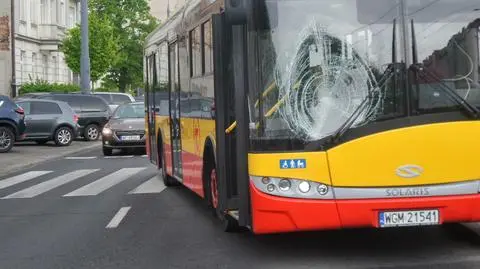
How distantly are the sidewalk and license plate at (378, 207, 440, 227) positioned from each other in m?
12.6

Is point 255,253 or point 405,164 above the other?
point 405,164

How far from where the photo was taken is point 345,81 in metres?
6.35

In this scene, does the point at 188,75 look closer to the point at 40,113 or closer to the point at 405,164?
the point at 405,164

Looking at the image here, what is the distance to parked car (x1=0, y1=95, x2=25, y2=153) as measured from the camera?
72.1ft

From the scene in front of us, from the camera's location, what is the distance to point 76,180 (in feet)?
49.8

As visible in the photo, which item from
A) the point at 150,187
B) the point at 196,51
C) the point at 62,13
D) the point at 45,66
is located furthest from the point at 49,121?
the point at 62,13

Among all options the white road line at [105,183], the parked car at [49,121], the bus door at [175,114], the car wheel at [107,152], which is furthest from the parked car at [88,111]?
the bus door at [175,114]

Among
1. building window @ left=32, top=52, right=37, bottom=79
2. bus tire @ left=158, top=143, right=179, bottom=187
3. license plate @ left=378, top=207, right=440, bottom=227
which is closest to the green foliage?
building window @ left=32, top=52, right=37, bottom=79

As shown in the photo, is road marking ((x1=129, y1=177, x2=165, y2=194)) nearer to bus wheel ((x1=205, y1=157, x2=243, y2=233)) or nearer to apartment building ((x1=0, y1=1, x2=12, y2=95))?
bus wheel ((x1=205, y1=157, x2=243, y2=233))

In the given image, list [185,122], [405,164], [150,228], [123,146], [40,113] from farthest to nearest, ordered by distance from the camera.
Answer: [40,113] → [123,146] → [185,122] → [150,228] → [405,164]

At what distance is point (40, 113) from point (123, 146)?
5306mm

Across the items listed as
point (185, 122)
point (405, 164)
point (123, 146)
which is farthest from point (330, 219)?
point (123, 146)

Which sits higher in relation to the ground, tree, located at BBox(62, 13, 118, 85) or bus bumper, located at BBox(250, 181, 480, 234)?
tree, located at BBox(62, 13, 118, 85)

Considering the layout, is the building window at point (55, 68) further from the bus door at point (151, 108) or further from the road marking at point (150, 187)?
the road marking at point (150, 187)
